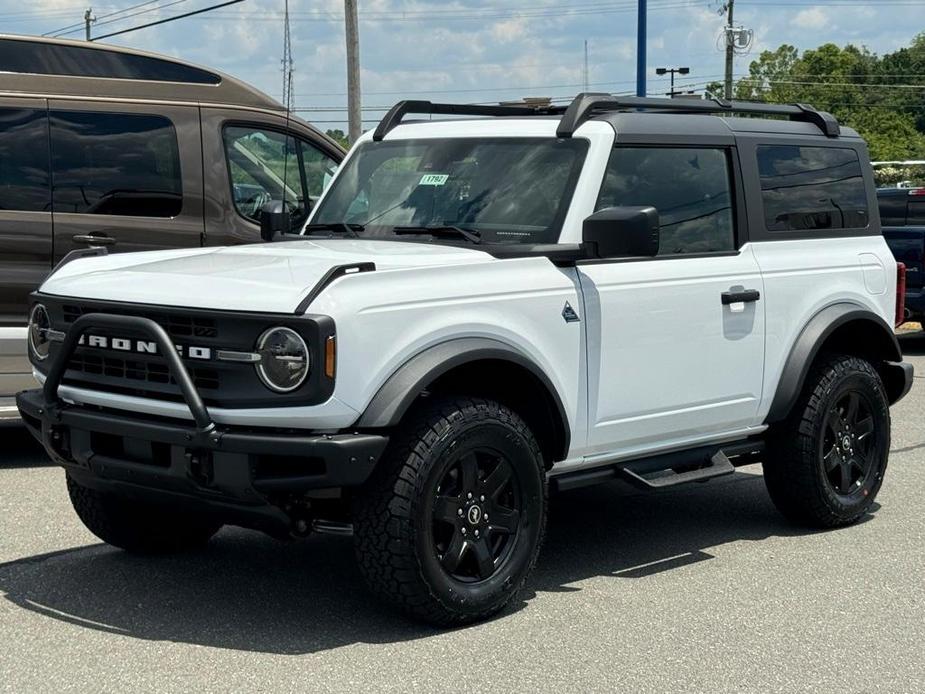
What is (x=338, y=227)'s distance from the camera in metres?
6.57

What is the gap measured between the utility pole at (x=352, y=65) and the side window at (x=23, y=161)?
14337 millimetres

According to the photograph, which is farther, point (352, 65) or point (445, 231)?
point (352, 65)

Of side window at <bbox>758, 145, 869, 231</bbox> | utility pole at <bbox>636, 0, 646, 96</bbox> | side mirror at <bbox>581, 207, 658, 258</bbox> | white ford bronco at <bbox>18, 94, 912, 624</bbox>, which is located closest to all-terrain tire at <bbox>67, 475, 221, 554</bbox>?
white ford bronco at <bbox>18, 94, 912, 624</bbox>

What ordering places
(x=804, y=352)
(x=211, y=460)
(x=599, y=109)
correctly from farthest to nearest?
1. (x=804, y=352)
2. (x=599, y=109)
3. (x=211, y=460)

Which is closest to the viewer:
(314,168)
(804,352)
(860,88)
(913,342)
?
(804,352)

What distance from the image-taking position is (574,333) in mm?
5699

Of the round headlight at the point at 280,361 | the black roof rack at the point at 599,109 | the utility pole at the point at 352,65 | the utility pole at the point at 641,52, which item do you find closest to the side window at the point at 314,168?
the black roof rack at the point at 599,109

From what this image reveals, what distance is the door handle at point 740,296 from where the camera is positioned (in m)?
6.34

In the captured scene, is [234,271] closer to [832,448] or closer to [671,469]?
[671,469]

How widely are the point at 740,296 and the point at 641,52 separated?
2117cm

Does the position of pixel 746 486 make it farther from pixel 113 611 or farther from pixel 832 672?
pixel 113 611

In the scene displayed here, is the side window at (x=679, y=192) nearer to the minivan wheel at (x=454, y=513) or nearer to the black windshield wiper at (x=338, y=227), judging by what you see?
the black windshield wiper at (x=338, y=227)

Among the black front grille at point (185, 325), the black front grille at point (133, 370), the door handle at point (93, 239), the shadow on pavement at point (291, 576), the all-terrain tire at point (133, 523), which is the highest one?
the black front grille at point (185, 325)

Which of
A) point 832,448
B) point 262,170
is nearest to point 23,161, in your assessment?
point 262,170
